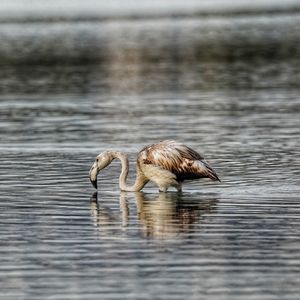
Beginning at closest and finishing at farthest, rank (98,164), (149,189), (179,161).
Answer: (179,161) → (98,164) → (149,189)

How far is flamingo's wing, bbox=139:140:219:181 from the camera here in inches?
864

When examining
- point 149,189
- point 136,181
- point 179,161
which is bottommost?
point 149,189

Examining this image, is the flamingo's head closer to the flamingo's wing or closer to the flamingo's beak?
the flamingo's beak

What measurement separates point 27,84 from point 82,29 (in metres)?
46.7

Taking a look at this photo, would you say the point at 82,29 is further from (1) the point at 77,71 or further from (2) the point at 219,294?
(2) the point at 219,294

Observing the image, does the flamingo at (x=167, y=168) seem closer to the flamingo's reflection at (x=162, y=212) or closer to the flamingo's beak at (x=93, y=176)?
the flamingo's beak at (x=93, y=176)

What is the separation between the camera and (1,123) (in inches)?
1342

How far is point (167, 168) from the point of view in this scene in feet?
72.7

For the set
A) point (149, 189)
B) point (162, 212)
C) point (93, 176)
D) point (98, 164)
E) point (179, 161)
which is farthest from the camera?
point (149, 189)

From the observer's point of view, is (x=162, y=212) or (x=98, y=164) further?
(x=98, y=164)

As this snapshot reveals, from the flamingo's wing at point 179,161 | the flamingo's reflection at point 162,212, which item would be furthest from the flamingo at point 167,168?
the flamingo's reflection at point 162,212

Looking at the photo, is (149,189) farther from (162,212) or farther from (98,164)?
(162,212)

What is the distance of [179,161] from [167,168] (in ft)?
0.74

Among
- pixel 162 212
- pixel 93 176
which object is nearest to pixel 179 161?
pixel 93 176
